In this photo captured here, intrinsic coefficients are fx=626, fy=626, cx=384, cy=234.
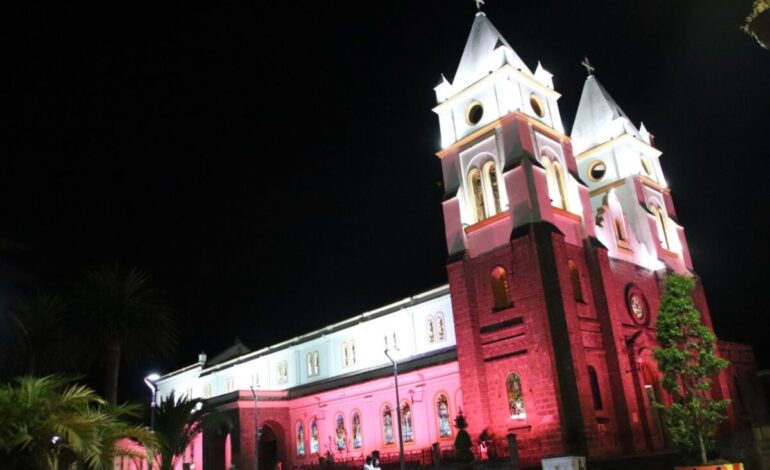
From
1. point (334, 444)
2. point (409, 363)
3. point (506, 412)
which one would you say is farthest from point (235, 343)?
point (506, 412)

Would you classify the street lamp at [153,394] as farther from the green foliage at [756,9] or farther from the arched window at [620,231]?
the arched window at [620,231]

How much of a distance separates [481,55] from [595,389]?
19.1 m

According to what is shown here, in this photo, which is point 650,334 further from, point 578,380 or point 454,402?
point 454,402

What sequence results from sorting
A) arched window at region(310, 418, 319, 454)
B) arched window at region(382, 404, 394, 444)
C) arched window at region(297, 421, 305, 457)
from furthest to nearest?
arched window at region(297, 421, 305, 457)
arched window at region(310, 418, 319, 454)
arched window at region(382, 404, 394, 444)

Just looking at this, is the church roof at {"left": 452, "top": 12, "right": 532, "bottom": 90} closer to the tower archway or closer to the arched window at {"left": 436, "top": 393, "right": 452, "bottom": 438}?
the arched window at {"left": 436, "top": 393, "right": 452, "bottom": 438}

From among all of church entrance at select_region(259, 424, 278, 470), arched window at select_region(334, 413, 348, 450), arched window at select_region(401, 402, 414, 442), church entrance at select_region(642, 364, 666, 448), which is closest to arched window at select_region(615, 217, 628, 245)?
church entrance at select_region(642, 364, 666, 448)

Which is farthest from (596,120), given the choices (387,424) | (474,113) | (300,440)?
(300,440)

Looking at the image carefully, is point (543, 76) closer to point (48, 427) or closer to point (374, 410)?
point (374, 410)

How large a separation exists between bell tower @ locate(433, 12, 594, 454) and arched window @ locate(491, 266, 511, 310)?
0.05 m

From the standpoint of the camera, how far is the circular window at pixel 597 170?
137 feet

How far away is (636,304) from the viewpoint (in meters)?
35.2

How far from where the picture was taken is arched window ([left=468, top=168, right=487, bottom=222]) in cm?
3369

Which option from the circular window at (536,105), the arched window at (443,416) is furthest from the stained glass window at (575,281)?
the arched window at (443,416)

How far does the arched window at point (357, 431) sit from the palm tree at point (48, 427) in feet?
101
